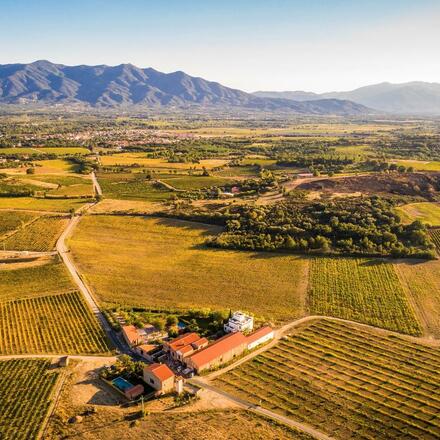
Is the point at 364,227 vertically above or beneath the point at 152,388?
above

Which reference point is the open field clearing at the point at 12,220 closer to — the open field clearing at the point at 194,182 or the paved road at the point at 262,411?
the open field clearing at the point at 194,182

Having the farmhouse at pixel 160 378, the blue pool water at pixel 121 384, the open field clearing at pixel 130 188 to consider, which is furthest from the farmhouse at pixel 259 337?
the open field clearing at pixel 130 188

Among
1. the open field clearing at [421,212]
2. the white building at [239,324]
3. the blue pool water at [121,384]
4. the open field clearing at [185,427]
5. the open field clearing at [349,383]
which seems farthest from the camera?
the open field clearing at [421,212]

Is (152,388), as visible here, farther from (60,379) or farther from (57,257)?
(57,257)

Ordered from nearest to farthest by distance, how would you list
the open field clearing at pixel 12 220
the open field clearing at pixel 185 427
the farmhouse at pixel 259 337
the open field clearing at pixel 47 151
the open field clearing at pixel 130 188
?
the open field clearing at pixel 185 427, the farmhouse at pixel 259 337, the open field clearing at pixel 12 220, the open field clearing at pixel 130 188, the open field clearing at pixel 47 151

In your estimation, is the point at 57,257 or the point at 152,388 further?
the point at 57,257

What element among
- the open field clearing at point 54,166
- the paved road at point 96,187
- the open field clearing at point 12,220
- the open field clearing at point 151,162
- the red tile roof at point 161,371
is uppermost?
the open field clearing at point 151,162

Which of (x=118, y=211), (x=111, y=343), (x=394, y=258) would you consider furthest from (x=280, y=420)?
(x=118, y=211)
